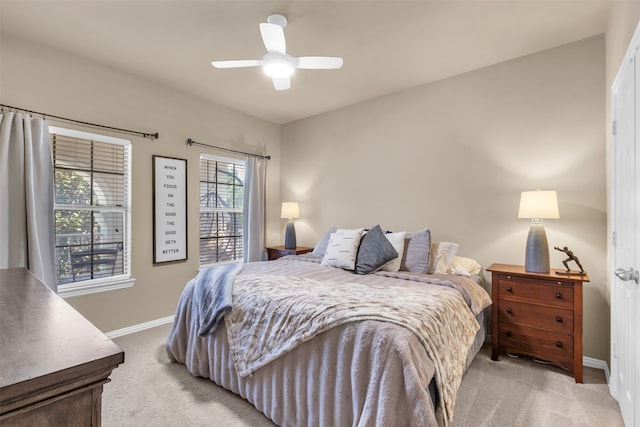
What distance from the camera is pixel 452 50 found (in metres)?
2.77

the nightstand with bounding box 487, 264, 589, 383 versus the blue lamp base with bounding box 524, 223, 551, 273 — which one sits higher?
the blue lamp base with bounding box 524, 223, 551, 273

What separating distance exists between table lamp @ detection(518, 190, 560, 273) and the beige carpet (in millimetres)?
816

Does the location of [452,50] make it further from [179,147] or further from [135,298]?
[135,298]

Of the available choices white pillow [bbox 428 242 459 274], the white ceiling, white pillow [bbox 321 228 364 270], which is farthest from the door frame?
white pillow [bbox 321 228 364 270]

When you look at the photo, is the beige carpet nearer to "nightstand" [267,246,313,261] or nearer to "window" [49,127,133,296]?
"window" [49,127,133,296]

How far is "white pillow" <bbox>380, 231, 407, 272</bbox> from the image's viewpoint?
9.46 feet

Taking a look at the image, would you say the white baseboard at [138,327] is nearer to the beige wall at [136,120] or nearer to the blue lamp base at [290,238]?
the beige wall at [136,120]

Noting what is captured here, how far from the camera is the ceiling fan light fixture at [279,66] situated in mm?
2276

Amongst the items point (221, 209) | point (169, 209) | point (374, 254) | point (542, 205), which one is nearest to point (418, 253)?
point (374, 254)

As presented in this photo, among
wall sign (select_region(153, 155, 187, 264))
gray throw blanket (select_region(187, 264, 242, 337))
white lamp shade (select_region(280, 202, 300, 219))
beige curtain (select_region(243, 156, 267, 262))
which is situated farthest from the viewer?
white lamp shade (select_region(280, 202, 300, 219))

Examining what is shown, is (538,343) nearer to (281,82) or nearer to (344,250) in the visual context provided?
(344,250)

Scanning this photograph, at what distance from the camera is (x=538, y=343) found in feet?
8.01

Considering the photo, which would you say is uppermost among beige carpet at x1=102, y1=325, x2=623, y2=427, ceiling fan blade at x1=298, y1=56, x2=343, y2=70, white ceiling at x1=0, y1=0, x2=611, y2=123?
white ceiling at x1=0, y1=0, x2=611, y2=123

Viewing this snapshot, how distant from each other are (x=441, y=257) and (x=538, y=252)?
0.75 meters
